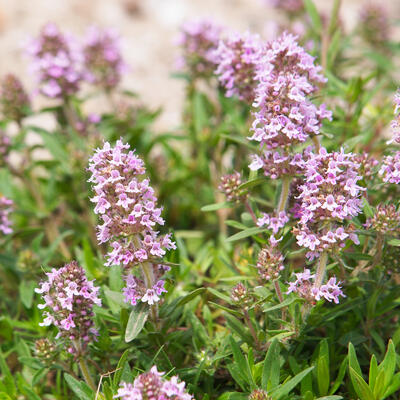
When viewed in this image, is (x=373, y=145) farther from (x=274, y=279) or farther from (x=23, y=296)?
(x=23, y=296)

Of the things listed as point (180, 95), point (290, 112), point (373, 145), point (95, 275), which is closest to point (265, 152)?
point (290, 112)

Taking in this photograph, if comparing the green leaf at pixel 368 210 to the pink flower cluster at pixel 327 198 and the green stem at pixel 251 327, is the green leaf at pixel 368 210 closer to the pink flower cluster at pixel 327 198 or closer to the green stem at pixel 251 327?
the pink flower cluster at pixel 327 198

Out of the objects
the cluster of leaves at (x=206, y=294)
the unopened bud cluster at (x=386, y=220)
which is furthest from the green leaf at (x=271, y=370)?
the unopened bud cluster at (x=386, y=220)

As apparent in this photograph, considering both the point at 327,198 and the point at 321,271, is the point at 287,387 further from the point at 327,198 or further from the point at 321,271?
the point at 327,198

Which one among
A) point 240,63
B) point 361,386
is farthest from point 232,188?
point 361,386

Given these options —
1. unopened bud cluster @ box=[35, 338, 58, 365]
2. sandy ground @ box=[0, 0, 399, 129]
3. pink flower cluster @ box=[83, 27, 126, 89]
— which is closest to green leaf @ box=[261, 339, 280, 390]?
unopened bud cluster @ box=[35, 338, 58, 365]

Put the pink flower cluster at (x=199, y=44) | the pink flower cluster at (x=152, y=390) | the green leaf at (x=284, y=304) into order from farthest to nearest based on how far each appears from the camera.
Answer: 1. the pink flower cluster at (x=199, y=44)
2. the green leaf at (x=284, y=304)
3. the pink flower cluster at (x=152, y=390)

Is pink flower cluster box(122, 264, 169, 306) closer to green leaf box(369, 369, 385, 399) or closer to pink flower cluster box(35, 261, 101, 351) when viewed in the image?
pink flower cluster box(35, 261, 101, 351)

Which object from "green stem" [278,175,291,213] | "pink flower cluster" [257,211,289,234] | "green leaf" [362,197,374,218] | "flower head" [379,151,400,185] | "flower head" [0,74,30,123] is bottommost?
"pink flower cluster" [257,211,289,234]
